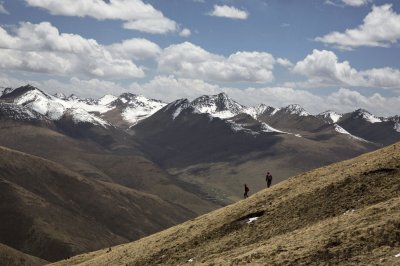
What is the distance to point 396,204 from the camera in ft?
142

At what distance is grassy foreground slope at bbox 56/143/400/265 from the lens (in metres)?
38.4

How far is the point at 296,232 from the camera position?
48.2 meters

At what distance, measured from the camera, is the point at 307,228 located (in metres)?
48.0

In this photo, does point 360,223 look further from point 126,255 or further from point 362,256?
point 126,255

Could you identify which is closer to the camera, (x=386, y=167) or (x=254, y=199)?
(x=386, y=167)

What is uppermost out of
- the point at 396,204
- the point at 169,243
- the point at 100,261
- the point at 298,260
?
the point at 396,204

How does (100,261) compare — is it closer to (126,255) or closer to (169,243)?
(126,255)

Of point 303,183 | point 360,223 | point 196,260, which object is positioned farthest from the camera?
point 303,183

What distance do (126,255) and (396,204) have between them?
129 feet

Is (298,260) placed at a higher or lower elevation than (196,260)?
higher

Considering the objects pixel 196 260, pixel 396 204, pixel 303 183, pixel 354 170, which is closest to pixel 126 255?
pixel 196 260

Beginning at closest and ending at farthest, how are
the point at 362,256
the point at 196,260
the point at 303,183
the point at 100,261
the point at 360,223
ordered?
the point at 362,256 < the point at 360,223 < the point at 196,260 < the point at 303,183 < the point at 100,261

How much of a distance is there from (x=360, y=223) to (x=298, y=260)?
728 centimetres

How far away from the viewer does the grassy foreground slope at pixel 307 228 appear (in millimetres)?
38406
